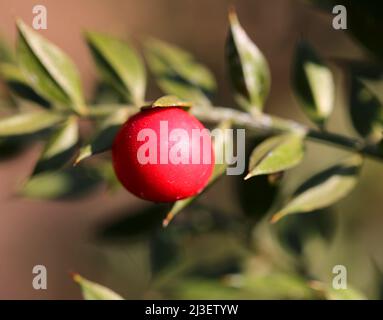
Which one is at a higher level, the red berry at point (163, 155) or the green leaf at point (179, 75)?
the green leaf at point (179, 75)

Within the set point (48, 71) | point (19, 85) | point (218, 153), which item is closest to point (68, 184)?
point (19, 85)

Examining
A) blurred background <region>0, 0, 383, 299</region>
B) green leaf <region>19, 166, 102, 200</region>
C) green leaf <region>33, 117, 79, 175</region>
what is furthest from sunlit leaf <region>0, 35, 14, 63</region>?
green leaf <region>33, 117, 79, 175</region>

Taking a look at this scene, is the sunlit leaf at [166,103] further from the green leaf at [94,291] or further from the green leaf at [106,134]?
the green leaf at [94,291]

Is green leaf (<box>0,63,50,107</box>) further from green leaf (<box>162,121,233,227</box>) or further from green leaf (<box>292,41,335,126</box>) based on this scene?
green leaf (<box>292,41,335,126</box>)

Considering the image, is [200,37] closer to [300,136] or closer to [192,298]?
[192,298]

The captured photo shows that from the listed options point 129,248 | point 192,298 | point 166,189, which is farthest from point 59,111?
point 129,248

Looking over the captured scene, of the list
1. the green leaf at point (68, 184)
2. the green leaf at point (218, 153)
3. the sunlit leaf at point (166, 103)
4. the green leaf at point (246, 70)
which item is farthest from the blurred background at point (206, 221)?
the sunlit leaf at point (166, 103)
